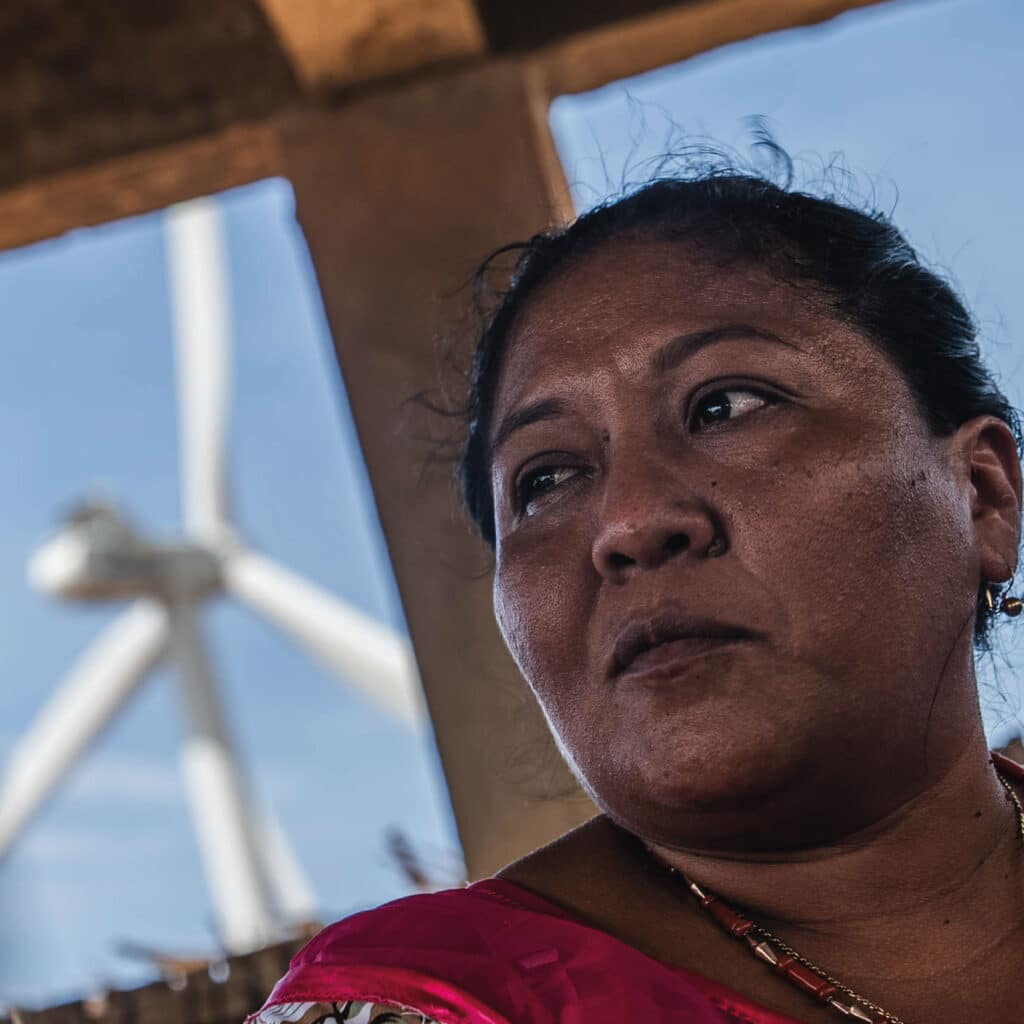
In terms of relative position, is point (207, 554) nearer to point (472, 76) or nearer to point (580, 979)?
point (472, 76)

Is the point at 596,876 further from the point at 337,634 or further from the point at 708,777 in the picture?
the point at 337,634

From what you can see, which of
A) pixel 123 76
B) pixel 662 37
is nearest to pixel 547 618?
pixel 662 37

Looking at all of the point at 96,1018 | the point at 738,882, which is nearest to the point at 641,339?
the point at 738,882

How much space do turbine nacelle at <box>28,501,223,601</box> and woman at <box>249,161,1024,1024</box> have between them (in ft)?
42.9

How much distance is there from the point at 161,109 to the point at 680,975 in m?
2.85

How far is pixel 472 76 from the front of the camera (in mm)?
3461

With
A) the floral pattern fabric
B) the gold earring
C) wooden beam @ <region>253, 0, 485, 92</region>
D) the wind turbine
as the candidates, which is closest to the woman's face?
the gold earring

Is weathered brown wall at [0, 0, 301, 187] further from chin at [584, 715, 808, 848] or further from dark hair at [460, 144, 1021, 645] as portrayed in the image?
chin at [584, 715, 808, 848]

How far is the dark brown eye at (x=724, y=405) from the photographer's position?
1.80 metres

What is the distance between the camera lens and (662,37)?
3.54 m

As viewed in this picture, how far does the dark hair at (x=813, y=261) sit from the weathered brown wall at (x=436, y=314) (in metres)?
0.71

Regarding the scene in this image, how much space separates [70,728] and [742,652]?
11.3 meters

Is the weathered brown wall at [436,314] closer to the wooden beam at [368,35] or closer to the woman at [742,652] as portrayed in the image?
the wooden beam at [368,35]

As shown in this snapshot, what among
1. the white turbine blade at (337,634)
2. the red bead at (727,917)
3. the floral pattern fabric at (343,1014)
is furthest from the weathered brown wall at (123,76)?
the white turbine blade at (337,634)
